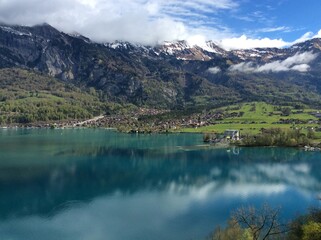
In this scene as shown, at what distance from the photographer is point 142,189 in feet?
229

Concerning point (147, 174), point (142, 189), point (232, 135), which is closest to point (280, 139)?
point (232, 135)

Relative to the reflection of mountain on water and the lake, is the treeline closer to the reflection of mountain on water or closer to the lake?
the lake

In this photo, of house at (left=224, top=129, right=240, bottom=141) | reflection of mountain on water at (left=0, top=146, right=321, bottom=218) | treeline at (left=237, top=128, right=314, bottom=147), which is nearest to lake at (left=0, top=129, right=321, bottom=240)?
reflection of mountain on water at (left=0, top=146, right=321, bottom=218)

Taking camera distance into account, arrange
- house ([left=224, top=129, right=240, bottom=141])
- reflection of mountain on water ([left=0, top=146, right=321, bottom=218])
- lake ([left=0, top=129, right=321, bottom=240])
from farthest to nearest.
→ house ([left=224, top=129, right=240, bottom=141]), reflection of mountain on water ([left=0, top=146, right=321, bottom=218]), lake ([left=0, top=129, right=321, bottom=240])

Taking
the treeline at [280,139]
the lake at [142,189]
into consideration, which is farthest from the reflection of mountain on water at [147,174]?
the treeline at [280,139]

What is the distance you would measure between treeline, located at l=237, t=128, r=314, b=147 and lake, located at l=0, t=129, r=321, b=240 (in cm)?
652

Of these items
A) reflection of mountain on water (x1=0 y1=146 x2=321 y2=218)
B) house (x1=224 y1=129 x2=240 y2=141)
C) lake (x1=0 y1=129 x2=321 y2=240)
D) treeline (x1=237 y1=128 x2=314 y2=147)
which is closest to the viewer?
lake (x1=0 y1=129 x2=321 y2=240)

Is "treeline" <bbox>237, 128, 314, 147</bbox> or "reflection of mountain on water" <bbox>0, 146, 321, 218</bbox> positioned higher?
"treeline" <bbox>237, 128, 314, 147</bbox>

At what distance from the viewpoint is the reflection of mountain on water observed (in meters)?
64.1

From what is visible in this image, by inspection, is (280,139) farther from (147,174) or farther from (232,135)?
(147,174)

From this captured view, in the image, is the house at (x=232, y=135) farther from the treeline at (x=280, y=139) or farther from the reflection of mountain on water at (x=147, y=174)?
the reflection of mountain on water at (x=147, y=174)

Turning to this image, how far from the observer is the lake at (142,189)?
48.3 metres

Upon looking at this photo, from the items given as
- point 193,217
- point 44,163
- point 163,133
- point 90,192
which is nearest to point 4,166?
point 44,163

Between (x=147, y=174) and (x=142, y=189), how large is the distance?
14.4 meters
